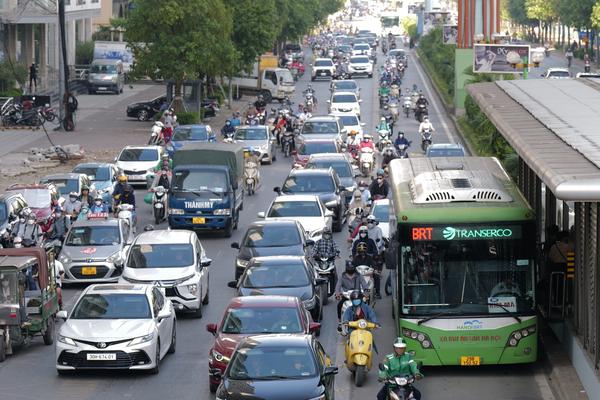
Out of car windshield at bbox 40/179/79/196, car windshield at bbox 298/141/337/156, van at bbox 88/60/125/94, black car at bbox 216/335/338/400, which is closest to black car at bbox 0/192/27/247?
car windshield at bbox 40/179/79/196

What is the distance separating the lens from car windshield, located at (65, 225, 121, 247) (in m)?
31.4

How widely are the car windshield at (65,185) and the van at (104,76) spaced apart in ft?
153

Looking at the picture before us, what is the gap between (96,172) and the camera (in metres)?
43.5

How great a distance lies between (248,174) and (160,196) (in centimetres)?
697

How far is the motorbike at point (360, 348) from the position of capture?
21797 millimetres

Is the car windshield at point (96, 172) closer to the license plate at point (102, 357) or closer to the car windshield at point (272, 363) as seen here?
the license plate at point (102, 357)

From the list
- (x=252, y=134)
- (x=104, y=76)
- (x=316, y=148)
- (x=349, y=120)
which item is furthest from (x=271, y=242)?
(x=104, y=76)

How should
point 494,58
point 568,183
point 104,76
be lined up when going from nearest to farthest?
point 568,183, point 494,58, point 104,76

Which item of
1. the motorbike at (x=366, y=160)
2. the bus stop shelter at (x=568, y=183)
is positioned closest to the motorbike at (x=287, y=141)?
the motorbike at (x=366, y=160)

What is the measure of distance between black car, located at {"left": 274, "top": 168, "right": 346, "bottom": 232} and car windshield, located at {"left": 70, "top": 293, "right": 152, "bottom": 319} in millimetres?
15357

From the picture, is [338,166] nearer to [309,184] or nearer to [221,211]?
[309,184]

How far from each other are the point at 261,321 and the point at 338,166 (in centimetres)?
2215

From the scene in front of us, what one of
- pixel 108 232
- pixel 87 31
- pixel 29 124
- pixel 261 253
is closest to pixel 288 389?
pixel 261 253

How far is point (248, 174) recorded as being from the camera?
153ft
